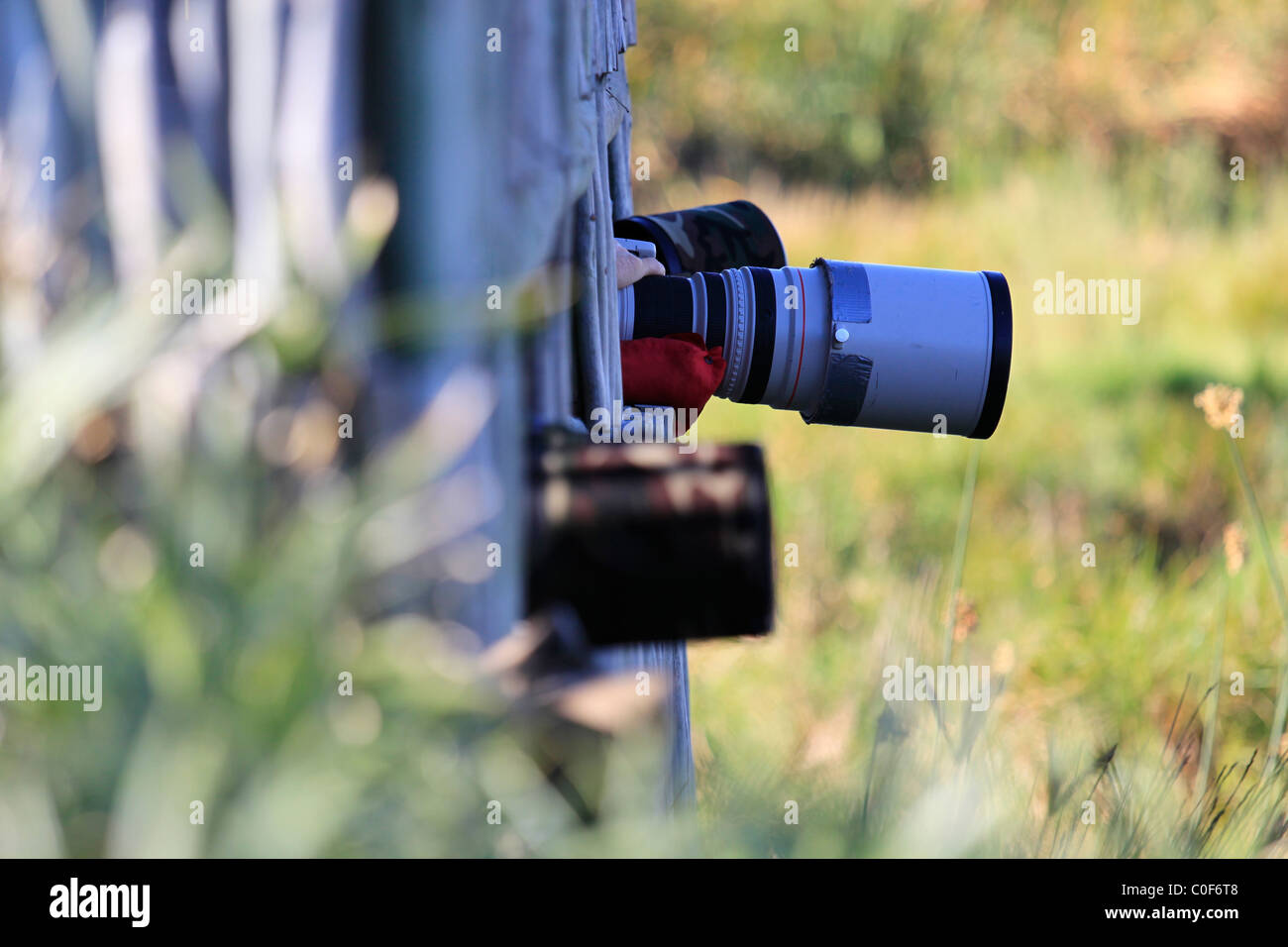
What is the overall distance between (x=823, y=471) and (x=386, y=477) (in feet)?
10.2

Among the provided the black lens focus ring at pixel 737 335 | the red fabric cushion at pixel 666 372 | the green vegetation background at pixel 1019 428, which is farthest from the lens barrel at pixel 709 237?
the green vegetation background at pixel 1019 428

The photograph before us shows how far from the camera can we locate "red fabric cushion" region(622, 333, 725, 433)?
1.14 m

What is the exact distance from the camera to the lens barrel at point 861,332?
3.92 feet

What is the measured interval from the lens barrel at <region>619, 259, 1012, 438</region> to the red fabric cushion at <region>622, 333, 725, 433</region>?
60mm

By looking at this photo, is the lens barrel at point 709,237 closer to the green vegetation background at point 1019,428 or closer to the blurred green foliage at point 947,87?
the green vegetation background at point 1019,428

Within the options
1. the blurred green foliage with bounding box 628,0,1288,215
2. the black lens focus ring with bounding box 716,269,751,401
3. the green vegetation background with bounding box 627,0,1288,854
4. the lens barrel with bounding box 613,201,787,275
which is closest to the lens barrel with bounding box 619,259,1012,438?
the black lens focus ring with bounding box 716,269,751,401

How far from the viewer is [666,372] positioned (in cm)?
115

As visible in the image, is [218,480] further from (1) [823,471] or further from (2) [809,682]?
(1) [823,471]

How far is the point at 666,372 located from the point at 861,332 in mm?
227

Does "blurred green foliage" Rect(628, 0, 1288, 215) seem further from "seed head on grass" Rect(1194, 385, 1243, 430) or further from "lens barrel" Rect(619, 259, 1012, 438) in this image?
"lens barrel" Rect(619, 259, 1012, 438)

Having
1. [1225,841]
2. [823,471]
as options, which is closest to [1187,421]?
[823,471]

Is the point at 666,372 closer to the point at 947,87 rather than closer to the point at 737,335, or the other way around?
the point at 737,335

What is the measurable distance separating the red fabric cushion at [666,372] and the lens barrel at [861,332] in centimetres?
6

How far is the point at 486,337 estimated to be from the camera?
2.22 ft
